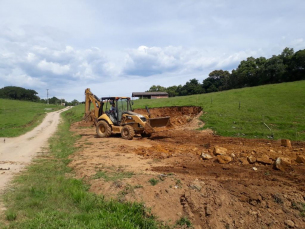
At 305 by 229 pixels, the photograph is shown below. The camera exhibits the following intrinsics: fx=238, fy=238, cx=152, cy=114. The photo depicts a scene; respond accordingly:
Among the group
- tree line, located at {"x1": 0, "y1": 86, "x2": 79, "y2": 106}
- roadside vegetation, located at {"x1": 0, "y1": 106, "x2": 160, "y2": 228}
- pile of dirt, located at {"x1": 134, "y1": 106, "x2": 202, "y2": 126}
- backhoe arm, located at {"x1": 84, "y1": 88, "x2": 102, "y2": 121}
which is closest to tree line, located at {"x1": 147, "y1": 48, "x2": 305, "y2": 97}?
pile of dirt, located at {"x1": 134, "y1": 106, "x2": 202, "y2": 126}

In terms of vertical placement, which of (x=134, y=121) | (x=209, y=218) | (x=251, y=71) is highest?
(x=251, y=71)

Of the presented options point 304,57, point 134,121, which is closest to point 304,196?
point 134,121

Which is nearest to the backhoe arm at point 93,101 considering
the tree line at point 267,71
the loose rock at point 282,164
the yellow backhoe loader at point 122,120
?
the yellow backhoe loader at point 122,120

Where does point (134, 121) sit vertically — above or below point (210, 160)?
above

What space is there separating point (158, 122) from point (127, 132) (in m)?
2.10

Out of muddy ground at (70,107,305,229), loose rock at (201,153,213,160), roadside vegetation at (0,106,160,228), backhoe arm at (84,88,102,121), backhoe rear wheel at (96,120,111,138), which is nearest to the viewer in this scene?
roadside vegetation at (0,106,160,228)

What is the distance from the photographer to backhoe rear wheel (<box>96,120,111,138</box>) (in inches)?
634

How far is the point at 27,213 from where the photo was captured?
4.75 metres

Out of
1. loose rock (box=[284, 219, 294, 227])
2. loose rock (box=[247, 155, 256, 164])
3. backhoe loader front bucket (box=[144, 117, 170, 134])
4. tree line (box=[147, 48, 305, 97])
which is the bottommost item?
loose rock (box=[284, 219, 294, 227])

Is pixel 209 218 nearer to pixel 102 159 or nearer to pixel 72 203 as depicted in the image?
pixel 72 203

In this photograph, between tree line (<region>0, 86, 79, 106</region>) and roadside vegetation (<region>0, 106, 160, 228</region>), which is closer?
roadside vegetation (<region>0, 106, 160, 228</region>)

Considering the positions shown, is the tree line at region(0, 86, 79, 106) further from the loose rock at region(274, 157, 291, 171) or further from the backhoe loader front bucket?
the loose rock at region(274, 157, 291, 171)

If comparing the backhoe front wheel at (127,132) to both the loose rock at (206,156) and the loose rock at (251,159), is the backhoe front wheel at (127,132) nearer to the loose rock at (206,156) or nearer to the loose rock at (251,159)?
the loose rock at (206,156)

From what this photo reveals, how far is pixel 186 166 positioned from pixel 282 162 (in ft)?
9.70
